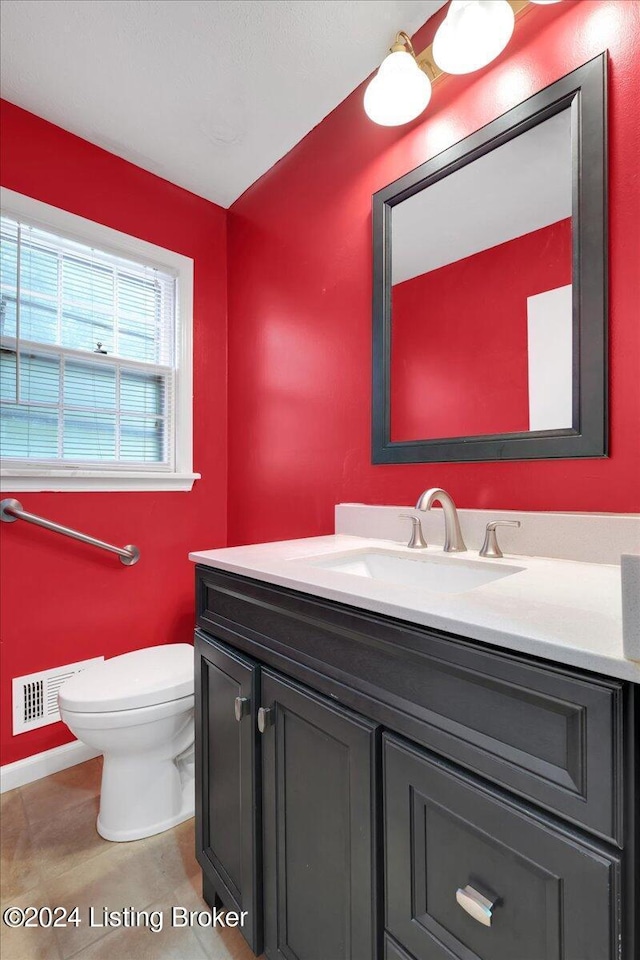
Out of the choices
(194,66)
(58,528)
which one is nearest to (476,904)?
(58,528)

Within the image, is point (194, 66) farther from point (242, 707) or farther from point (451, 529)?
point (242, 707)

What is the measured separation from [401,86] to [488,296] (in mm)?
672

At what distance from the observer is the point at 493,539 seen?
108 centimetres

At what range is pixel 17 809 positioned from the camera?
1.51m

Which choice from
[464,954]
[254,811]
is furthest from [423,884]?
[254,811]

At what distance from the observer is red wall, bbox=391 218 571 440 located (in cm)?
111

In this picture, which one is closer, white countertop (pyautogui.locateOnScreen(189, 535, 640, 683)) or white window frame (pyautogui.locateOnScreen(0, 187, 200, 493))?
white countertop (pyautogui.locateOnScreen(189, 535, 640, 683))

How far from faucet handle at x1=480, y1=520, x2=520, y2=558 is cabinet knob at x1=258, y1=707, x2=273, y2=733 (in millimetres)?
613

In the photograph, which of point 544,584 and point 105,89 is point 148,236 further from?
point 544,584

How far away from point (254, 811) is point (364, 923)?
31 cm

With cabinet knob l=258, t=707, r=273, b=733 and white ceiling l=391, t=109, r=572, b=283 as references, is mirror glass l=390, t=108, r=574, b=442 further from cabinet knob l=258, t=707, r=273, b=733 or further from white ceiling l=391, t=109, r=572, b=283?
cabinet knob l=258, t=707, r=273, b=733

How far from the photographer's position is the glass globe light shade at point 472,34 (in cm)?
106

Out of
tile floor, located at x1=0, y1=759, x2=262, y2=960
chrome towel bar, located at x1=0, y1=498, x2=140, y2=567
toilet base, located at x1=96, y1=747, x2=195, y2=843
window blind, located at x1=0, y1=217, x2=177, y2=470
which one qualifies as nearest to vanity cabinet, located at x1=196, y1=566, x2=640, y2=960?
tile floor, located at x1=0, y1=759, x2=262, y2=960

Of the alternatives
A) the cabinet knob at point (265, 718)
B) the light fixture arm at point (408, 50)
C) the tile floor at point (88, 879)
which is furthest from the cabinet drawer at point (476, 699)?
the light fixture arm at point (408, 50)
